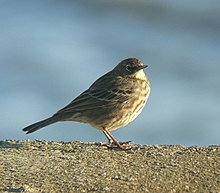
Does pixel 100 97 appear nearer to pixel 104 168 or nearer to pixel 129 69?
pixel 129 69

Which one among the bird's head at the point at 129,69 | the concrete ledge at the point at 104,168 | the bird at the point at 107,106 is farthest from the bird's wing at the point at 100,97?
the concrete ledge at the point at 104,168

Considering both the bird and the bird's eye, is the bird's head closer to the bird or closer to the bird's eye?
the bird's eye

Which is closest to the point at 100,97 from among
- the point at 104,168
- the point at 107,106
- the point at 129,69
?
the point at 107,106

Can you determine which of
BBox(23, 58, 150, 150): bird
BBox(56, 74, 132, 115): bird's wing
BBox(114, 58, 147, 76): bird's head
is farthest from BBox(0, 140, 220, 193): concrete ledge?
BBox(114, 58, 147, 76): bird's head

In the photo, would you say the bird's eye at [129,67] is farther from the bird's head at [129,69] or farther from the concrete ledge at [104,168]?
the concrete ledge at [104,168]

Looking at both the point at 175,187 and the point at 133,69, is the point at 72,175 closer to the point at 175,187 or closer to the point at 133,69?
the point at 175,187

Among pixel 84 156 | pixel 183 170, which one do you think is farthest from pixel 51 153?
pixel 183 170
